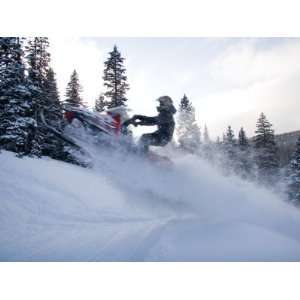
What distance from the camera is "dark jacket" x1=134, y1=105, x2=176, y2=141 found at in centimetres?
695

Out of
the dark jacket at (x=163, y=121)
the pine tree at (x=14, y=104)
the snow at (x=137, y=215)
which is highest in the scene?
the pine tree at (x=14, y=104)

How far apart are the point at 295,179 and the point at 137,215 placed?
47.5 ft

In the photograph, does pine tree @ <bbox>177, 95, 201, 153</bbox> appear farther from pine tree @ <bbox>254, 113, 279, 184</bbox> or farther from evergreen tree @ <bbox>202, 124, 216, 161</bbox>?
pine tree @ <bbox>254, 113, 279, 184</bbox>

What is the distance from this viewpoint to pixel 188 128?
17.9m

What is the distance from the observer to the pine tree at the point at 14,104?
870cm

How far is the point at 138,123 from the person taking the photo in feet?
23.2

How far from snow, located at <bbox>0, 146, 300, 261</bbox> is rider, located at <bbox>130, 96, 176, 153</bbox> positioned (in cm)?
54

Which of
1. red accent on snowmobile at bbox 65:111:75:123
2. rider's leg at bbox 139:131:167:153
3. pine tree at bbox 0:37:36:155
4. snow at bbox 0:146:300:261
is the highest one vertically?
pine tree at bbox 0:37:36:155

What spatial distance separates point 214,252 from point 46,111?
8.85 m

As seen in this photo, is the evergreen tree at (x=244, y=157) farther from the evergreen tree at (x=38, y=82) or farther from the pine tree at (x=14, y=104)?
the pine tree at (x=14, y=104)

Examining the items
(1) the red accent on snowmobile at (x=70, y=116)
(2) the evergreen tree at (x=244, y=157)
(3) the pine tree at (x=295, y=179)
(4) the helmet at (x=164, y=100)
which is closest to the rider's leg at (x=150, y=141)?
(4) the helmet at (x=164, y=100)

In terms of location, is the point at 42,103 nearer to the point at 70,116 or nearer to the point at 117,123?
the point at 70,116

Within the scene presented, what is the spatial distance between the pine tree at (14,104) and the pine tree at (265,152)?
15.5 metres

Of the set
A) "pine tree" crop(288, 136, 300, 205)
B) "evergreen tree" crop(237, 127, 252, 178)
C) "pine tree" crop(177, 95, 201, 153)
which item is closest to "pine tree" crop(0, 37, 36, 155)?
"pine tree" crop(177, 95, 201, 153)
